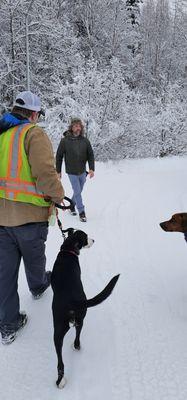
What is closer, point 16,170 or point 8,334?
point 16,170

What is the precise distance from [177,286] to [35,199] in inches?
88.2

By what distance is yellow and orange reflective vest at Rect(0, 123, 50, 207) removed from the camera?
3037 millimetres

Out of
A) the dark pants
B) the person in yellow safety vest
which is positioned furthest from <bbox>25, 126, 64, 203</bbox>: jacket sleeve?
the dark pants

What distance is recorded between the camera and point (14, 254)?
3.35m

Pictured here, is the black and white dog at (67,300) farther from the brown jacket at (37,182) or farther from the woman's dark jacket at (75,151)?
the woman's dark jacket at (75,151)

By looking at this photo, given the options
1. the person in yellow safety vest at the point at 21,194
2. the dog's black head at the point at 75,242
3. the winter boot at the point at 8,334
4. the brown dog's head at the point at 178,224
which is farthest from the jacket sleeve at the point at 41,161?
the brown dog's head at the point at 178,224

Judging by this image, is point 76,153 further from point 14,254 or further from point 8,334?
point 8,334

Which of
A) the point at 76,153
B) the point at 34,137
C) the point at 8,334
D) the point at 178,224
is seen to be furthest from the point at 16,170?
the point at 76,153

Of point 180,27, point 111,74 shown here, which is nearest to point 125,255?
point 111,74

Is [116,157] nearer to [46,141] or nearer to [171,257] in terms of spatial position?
[171,257]

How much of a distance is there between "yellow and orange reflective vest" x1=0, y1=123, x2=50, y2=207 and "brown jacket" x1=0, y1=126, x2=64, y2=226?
5 cm

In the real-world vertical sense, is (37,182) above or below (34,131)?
below

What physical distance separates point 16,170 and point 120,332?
1774 mm

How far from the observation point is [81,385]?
288 cm
